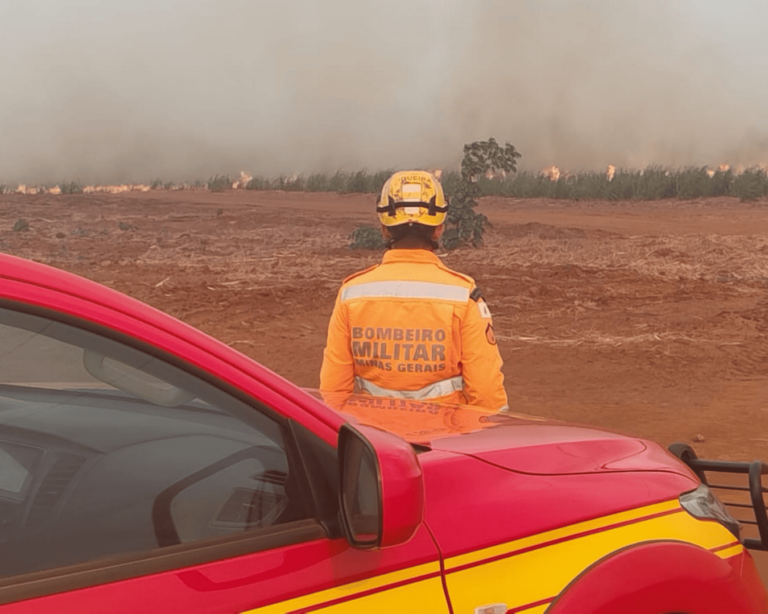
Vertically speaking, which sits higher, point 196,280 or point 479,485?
point 479,485

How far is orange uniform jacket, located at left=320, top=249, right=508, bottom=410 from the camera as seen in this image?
3764 mm

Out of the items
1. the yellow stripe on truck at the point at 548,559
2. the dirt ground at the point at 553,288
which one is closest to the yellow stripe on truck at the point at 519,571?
the yellow stripe on truck at the point at 548,559

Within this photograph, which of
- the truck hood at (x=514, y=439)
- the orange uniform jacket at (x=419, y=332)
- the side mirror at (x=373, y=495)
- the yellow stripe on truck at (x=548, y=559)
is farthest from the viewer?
the orange uniform jacket at (x=419, y=332)

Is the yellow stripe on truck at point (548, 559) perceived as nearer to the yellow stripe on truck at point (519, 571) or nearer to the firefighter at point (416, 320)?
the yellow stripe on truck at point (519, 571)

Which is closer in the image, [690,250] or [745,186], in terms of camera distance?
[690,250]

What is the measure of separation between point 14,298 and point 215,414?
1.67 feet

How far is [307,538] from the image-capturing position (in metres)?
1.92

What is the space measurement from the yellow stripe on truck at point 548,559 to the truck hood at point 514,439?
16 centimetres

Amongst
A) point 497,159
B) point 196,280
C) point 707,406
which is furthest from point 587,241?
point 707,406

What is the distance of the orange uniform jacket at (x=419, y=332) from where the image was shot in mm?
3764

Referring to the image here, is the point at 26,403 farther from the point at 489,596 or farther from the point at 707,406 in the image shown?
the point at 707,406

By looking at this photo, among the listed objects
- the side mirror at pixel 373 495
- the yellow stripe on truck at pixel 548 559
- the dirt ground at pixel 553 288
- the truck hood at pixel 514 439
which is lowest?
the dirt ground at pixel 553 288

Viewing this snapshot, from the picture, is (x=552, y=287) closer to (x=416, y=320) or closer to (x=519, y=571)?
(x=416, y=320)

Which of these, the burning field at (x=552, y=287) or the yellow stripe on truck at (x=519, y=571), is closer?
the yellow stripe on truck at (x=519, y=571)
